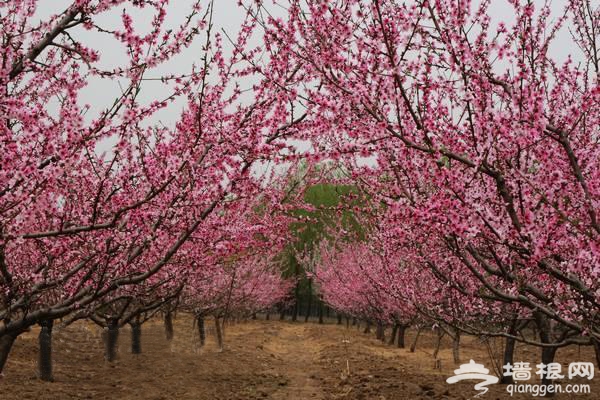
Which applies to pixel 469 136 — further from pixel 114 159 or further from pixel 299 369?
pixel 299 369

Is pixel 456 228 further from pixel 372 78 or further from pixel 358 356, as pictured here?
pixel 358 356

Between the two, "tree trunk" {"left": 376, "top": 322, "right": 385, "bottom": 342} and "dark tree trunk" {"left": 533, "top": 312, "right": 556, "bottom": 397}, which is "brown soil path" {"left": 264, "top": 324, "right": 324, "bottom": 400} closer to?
"tree trunk" {"left": 376, "top": 322, "right": 385, "bottom": 342}

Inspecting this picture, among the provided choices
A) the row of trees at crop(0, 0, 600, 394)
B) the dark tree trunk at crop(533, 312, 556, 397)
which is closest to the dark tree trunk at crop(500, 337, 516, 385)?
the dark tree trunk at crop(533, 312, 556, 397)

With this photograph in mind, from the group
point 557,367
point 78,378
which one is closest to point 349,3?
point 557,367

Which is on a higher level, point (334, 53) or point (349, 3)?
point (349, 3)

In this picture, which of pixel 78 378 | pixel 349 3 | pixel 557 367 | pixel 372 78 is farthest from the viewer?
pixel 78 378

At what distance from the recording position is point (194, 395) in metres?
11.4

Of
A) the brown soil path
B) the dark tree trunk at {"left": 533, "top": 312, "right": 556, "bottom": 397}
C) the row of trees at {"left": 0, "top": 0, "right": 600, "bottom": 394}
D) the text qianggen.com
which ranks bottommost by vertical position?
the brown soil path

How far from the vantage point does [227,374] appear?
47.3ft

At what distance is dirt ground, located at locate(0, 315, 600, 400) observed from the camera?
11.2 metres

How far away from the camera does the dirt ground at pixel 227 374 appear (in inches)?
442

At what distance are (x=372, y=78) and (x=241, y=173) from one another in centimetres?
199

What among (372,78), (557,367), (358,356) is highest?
(372,78)

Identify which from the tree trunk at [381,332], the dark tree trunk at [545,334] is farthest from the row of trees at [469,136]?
the tree trunk at [381,332]
